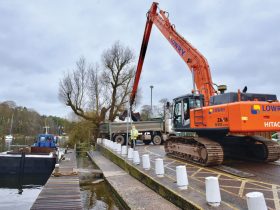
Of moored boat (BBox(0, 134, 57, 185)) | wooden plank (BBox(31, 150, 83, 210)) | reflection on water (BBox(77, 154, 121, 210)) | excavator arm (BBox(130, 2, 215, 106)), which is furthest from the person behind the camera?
moored boat (BBox(0, 134, 57, 185))

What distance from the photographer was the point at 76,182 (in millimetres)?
11719

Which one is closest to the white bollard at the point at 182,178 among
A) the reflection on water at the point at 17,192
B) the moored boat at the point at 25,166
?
the reflection on water at the point at 17,192

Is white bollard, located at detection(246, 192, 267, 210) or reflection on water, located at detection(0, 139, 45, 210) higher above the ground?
white bollard, located at detection(246, 192, 267, 210)

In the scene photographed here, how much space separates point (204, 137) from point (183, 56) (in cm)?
515

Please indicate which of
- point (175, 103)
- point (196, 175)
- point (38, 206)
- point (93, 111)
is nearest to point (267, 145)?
point (196, 175)

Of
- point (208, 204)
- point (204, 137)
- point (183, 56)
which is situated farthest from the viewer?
point (183, 56)

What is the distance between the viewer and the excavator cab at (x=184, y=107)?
13.7 meters

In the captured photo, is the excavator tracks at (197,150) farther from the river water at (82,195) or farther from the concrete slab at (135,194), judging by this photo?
the river water at (82,195)

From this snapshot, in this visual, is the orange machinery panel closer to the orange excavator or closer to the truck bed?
the orange excavator

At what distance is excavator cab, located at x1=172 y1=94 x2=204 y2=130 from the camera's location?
45.0ft

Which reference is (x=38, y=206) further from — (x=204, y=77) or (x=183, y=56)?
(x=183, y=56)

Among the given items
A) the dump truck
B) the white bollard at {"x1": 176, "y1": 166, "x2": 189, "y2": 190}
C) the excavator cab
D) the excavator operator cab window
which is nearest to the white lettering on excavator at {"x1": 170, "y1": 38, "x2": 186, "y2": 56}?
the excavator cab

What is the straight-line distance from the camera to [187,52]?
15586 millimetres

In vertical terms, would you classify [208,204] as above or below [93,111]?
below
